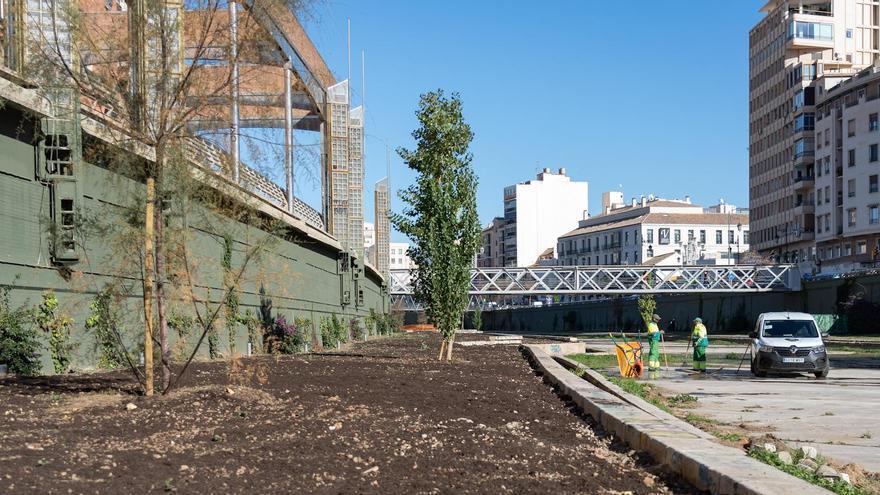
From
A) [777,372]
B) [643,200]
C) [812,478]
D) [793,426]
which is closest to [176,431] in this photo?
[812,478]

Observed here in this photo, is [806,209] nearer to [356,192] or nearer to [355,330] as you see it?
[356,192]

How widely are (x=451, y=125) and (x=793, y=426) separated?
16669 mm

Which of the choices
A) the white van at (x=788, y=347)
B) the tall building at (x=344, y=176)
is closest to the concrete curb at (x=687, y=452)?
the white van at (x=788, y=347)

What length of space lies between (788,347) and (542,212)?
538 feet

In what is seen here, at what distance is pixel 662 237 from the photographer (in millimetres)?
146500

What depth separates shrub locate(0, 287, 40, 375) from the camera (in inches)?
595

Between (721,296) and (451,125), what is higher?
(451,125)

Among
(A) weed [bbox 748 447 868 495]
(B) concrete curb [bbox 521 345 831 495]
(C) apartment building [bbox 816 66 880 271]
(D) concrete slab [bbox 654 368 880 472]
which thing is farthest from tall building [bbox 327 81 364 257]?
(C) apartment building [bbox 816 66 880 271]

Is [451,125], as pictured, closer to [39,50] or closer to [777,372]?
[777,372]

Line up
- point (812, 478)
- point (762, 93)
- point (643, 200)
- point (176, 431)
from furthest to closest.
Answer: point (643, 200) < point (762, 93) < point (176, 431) < point (812, 478)

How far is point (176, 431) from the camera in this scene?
10.2m

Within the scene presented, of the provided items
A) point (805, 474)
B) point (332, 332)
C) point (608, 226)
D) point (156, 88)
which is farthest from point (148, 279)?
point (608, 226)

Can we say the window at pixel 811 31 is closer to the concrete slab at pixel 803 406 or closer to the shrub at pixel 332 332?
the shrub at pixel 332 332

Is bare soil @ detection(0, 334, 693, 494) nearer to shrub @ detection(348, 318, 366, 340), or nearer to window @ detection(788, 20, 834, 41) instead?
shrub @ detection(348, 318, 366, 340)
